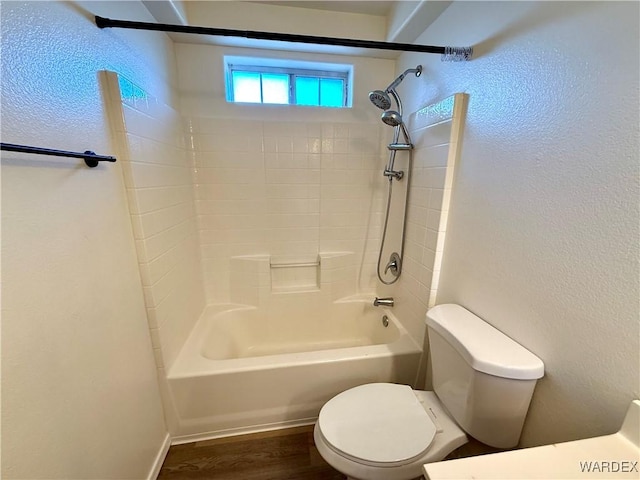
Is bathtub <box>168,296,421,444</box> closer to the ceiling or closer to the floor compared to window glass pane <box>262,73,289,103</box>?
closer to the floor

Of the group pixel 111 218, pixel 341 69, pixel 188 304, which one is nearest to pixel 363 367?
pixel 188 304

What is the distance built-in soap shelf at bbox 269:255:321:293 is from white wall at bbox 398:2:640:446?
3.81 feet

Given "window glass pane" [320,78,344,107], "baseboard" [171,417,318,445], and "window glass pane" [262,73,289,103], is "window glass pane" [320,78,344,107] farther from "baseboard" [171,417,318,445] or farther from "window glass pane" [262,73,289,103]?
"baseboard" [171,417,318,445]

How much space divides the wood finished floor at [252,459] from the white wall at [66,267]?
0.27 meters

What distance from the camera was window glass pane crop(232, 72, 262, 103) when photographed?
1805 mm

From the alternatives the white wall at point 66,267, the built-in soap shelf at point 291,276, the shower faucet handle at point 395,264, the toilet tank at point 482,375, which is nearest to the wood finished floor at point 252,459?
the white wall at point 66,267

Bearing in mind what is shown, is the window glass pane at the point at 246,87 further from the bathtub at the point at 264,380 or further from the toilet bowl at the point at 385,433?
the toilet bowl at the point at 385,433

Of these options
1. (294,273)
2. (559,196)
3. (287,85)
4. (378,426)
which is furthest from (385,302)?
(287,85)

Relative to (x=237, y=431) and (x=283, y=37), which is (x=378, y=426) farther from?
(x=283, y=37)

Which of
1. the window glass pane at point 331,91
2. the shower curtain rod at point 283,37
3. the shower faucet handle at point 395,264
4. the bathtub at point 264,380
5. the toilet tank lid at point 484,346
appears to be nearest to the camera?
the toilet tank lid at point 484,346

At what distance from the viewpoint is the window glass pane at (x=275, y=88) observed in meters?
1.85

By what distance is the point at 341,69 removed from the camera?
1859mm

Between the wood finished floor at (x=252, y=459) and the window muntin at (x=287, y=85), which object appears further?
the window muntin at (x=287, y=85)

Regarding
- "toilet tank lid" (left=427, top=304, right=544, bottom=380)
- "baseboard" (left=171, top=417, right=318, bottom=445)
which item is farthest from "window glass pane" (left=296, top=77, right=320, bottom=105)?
"baseboard" (left=171, top=417, right=318, bottom=445)
